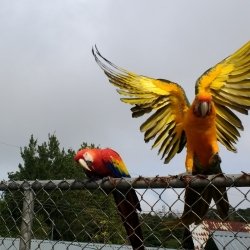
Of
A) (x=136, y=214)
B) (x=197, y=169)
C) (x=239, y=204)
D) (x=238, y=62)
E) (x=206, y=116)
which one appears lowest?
(x=239, y=204)

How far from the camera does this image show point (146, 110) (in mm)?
3262

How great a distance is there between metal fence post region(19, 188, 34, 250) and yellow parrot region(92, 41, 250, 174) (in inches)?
39.4

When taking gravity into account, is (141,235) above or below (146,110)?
below

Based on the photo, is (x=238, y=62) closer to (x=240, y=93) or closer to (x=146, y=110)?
(x=240, y=93)

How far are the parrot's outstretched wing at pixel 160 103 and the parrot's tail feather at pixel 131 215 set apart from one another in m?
0.66

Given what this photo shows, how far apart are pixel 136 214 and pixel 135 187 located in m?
0.47

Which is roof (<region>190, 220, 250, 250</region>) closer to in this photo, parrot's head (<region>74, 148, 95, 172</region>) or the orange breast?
the orange breast

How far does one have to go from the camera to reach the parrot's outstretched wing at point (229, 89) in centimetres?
306

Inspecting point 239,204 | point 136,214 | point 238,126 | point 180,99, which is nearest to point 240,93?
point 238,126

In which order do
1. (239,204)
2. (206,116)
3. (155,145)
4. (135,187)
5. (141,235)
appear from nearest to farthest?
(239,204)
(135,187)
(141,235)
(206,116)
(155,145)

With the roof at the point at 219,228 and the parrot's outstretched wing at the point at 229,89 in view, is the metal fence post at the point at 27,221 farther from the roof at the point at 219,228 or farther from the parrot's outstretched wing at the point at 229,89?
the parrot's outstretched wing at the point at 229,89

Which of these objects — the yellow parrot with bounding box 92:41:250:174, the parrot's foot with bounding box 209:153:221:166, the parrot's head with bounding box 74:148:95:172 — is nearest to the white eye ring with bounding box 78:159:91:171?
the parrot's head with bounding box 74:148:95:172

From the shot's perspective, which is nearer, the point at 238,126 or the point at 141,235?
the point at 141,235

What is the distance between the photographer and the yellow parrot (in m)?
3.05
